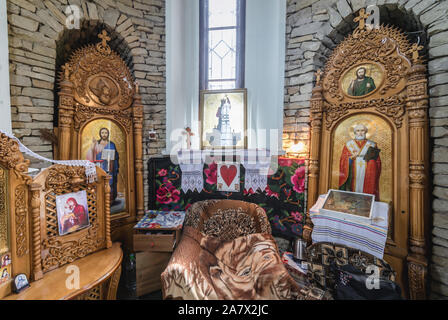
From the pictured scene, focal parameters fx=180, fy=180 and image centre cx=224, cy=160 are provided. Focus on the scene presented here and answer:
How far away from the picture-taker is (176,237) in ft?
8.23

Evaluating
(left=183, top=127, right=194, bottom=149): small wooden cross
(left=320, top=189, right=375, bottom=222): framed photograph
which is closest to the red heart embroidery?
(left=183, top=127, right=194, bottom=149): small wooden cross

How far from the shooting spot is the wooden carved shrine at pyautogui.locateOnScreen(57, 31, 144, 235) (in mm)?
2510

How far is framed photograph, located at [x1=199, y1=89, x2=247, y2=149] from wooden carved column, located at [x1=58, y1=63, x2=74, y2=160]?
76.6 inches

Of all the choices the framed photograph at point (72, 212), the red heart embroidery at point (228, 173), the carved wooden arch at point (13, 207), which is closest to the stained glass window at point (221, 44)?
the red heart embroidery at point (228, 173)

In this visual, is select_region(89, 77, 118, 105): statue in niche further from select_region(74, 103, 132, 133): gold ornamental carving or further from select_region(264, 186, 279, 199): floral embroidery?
select_region(264, 186, 279, 199): floral embroidery

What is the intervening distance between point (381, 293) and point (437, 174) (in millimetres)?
1489

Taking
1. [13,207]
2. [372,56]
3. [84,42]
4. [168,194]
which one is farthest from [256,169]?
[84,42]

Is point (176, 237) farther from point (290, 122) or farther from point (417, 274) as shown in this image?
point (417, 274)

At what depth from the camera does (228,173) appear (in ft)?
10.0

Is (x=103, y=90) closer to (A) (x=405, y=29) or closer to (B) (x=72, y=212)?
(B) (x=72, y=212)
